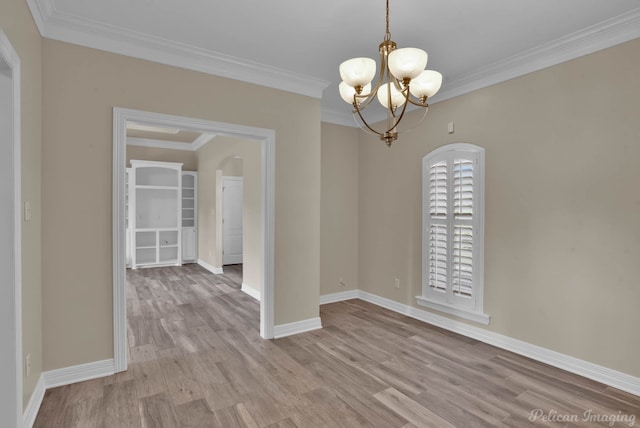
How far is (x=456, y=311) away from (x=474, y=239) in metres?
0.87

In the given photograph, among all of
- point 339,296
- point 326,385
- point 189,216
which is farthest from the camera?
point 189,216

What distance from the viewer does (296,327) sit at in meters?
3.83

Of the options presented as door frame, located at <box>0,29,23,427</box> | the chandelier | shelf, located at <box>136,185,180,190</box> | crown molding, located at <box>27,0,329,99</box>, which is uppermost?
crown molding, located at <box>27,0,329,99</box>

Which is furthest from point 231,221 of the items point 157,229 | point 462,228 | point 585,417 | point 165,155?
point 585,417

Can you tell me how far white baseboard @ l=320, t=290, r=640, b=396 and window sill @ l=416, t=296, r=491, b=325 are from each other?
0.09 metres

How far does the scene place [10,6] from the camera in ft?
5.91

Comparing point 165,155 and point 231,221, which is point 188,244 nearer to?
point 231,221

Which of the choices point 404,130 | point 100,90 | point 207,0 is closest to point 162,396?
point 100,90

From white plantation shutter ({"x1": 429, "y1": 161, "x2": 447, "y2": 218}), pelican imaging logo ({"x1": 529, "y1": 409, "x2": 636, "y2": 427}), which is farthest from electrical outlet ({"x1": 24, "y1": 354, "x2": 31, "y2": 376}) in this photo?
white plantation shutter ({"x1": 429, "y1": 161, "x2": 447, "y2": 218})

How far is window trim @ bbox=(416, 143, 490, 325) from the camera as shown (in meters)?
3.59

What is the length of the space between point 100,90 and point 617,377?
4.84 meters

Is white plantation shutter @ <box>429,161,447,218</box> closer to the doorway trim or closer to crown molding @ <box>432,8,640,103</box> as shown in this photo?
crown molding @ <box>432,8,640,103</box>

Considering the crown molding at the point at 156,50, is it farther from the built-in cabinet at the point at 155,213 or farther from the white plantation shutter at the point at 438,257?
the built-in cabinet at the point at 155,213

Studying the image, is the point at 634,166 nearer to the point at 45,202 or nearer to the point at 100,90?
the point at 100,90
